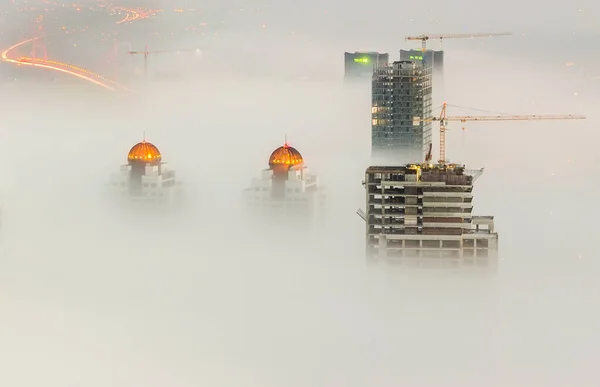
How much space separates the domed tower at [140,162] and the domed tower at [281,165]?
595 cm

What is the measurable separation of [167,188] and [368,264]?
15.4 m

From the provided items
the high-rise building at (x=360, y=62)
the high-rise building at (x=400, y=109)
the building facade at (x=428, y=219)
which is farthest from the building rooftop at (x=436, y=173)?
the high-rise building at (x=360, y=62)

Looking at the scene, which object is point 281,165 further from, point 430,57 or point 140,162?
point 430,57

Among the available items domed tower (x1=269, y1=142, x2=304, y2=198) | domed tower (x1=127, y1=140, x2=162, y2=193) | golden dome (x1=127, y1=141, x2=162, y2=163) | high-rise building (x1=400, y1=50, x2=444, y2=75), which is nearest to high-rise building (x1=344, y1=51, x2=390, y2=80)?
high-rise building (x1=400, y1=50, x2=444, y2=75)

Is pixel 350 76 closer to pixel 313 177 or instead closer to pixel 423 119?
pixel 423 119

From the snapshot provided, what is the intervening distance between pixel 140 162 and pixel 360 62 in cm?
1939

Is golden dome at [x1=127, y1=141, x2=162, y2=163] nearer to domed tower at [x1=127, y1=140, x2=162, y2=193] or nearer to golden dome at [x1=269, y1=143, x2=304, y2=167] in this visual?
domed tower at [x1=127, y1=140, x2=162, y2=193]

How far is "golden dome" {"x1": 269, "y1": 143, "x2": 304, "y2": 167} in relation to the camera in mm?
72375

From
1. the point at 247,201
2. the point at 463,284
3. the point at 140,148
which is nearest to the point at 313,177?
the point at 247,201

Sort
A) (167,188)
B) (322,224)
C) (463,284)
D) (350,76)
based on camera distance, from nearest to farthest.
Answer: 1. (463,284)
2. (322,224)
3. (167,188)
4. (350,76)

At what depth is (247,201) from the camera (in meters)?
72.6

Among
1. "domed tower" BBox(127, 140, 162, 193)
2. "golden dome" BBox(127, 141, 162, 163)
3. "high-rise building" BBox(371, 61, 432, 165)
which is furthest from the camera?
"high-rise building" BBox(371, 61, 432, 165)

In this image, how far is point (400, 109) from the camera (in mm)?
80938

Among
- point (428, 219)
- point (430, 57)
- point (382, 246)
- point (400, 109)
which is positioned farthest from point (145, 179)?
point (430, 57)
